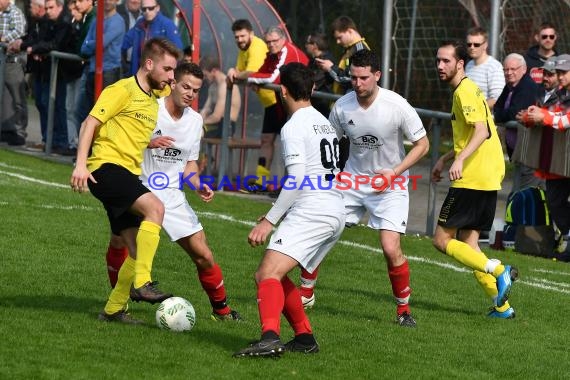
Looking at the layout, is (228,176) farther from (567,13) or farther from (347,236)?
(567,13)

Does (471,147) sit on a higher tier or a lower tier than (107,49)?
lower

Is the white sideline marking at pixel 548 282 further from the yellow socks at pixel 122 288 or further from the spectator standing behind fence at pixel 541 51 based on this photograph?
the yellow socks at pixel 122 288

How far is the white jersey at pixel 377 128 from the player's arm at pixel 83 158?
201cm

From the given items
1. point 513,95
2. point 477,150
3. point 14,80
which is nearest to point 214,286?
point 477,150

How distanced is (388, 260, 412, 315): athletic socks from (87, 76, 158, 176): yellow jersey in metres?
2.02

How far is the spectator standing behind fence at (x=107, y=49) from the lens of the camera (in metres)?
17.2

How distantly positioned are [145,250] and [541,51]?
25.0 ft

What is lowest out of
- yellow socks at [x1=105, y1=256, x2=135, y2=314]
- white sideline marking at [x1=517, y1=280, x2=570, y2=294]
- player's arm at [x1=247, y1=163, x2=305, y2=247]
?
white sideline marking at [x1=517, y1=280, x2=570, y2=294]

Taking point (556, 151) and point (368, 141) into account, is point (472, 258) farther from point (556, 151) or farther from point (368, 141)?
point (556, 151)

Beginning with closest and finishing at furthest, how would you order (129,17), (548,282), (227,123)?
(548,282), (227,123), (129,17)

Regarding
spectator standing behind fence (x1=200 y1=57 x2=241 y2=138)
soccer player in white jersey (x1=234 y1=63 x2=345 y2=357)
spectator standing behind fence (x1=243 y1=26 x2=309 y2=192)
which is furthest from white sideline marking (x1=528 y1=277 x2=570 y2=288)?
spectator standing behind fence (x1=200 y1=57 x2=241 y2=138)

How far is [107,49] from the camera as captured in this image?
56.3 ft

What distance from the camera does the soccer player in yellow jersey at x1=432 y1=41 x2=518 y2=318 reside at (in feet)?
31.8

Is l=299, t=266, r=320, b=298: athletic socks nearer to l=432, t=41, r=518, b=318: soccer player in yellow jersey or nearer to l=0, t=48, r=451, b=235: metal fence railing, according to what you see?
l=432, t=41, r=518, b=318: soccer player in yellow jersey
